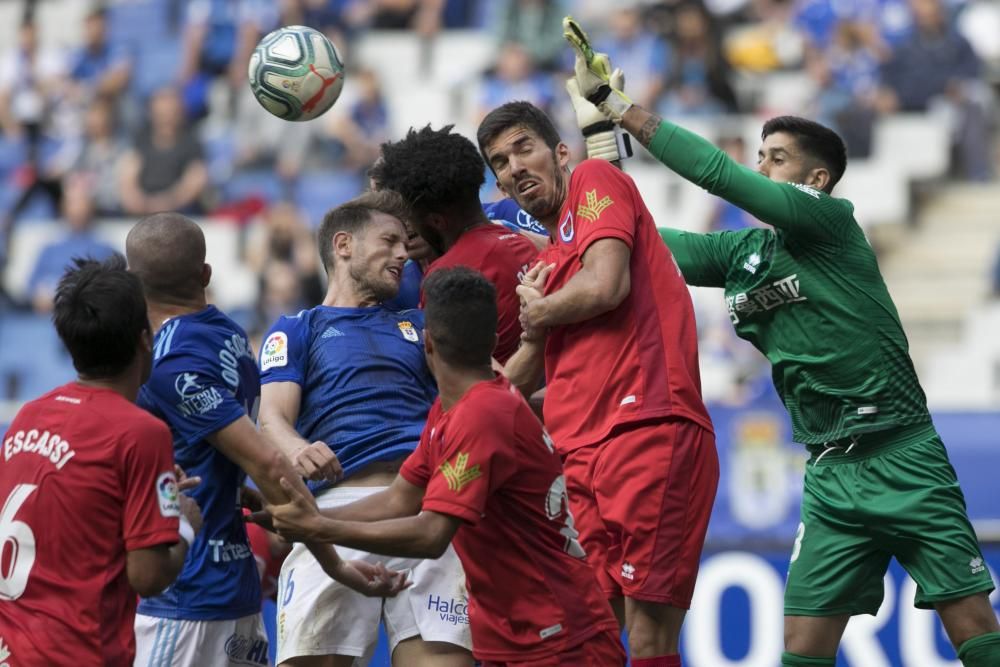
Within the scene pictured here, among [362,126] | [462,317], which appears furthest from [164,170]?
[462,317]

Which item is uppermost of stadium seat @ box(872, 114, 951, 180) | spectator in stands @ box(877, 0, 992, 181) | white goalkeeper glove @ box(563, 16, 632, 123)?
spectator in stands @ box(877, 0, 992, 181)

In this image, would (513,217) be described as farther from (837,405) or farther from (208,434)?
(208,434)

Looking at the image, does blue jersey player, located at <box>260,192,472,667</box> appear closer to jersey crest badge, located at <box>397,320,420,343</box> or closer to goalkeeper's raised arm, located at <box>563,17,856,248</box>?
jersey crest badge, located at <box>397,320,420,343</box>

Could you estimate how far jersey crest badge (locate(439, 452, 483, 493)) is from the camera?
17.1 ft

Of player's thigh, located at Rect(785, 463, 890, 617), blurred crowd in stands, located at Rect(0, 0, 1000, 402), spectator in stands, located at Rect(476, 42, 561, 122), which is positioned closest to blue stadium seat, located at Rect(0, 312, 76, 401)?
blurred crowd in stands, located at Rect(0, 0, 1000, 402)

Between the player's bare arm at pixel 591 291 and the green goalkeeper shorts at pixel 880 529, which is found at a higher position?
the player's bare arm at pixel 591 291

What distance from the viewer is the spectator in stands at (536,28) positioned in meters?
17.1

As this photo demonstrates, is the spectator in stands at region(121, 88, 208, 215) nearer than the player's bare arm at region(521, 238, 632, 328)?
No

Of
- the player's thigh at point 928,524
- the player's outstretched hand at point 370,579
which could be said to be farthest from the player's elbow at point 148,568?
the player's thigh at point 928,524

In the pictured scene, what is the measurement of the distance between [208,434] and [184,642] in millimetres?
817

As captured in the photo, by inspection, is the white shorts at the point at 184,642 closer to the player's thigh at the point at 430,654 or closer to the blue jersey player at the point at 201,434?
the blue jersey player at the point at 201,434

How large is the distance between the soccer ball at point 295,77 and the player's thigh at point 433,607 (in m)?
2.23

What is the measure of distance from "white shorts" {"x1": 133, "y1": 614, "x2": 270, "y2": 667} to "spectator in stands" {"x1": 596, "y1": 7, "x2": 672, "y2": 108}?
10747mm

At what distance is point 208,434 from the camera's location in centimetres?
586
